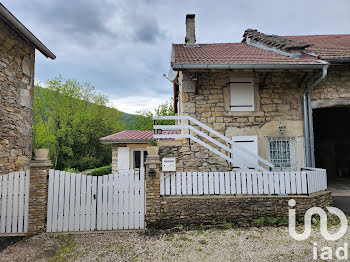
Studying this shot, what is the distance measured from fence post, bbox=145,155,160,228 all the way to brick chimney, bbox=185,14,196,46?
6.78m

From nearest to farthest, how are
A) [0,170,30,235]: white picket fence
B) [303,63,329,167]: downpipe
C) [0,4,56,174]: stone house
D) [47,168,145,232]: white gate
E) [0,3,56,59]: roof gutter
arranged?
[0,170,30,235]: white picket fence, [47,168,145,232]: white gate, [0,3,56,59]: roof gutter, [0,4,56,174]: stone house, [303,63,329,167]: downpipe

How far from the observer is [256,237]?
4.23m

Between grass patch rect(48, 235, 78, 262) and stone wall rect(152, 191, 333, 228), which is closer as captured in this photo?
grass patch rect(48, 235, 78, 262)

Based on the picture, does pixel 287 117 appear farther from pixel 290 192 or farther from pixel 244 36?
pixel 244 36

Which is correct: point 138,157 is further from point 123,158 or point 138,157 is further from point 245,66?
point 245,66

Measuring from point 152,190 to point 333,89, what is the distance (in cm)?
732

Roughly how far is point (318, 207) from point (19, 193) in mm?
7313

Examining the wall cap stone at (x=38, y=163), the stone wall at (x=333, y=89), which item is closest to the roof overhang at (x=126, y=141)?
the wall cap stone at (x=38, y=163)

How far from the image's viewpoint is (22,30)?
5551 mm

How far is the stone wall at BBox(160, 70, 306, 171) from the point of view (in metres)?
7.02

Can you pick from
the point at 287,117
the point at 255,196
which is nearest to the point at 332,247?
the point at 255,196

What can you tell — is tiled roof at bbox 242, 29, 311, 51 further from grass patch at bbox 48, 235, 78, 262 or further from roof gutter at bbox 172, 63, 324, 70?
grass patch at bbox 48, 235, 78, 262

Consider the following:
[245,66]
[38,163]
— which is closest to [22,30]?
[38,163]

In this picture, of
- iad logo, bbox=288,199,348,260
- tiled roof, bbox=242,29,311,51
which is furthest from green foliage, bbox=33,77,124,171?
iad logo, bbox=288,199,348,260
